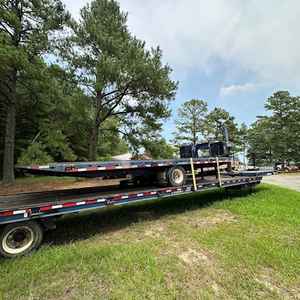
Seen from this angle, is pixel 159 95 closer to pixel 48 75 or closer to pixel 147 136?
pixel 147 136

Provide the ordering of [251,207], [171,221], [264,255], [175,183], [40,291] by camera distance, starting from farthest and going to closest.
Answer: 1. [251,207]
2. [175,183]
3. [171,221]
4. [264,255]
5. [40,291]

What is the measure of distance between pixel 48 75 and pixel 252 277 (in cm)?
1263

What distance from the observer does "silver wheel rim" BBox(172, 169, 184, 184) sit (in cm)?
577

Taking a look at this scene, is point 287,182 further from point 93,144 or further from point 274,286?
point 274,286

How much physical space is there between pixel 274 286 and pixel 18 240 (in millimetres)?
3898

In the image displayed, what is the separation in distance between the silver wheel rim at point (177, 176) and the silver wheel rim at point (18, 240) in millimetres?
3556

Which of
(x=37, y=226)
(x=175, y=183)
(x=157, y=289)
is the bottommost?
(x=157, y=289)

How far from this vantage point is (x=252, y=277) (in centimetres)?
277

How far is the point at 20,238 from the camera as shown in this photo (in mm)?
3512

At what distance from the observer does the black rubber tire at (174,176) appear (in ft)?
18.5

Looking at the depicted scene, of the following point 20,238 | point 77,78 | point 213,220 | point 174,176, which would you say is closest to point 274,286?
point 213,220

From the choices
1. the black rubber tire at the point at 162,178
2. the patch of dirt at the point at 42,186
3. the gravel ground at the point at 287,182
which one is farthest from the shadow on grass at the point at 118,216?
the gravel ground at the point at 287,182

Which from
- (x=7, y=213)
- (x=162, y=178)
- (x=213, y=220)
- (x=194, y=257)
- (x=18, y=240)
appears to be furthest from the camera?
(x=162, y=178)

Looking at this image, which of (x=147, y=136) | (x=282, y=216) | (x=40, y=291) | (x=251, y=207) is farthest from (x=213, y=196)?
(x=147, y=136)
